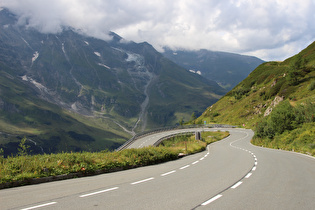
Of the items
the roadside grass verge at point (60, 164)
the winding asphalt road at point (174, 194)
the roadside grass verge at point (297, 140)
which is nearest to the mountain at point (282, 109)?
the roadside grass verge at point (297, 140)

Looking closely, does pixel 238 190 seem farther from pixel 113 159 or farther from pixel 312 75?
pixel 312 75

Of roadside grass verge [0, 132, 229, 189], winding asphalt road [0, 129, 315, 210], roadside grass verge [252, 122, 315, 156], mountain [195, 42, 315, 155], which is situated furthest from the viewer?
mountain [195, 42, 315, 155]

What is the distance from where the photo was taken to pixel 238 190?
838 cm

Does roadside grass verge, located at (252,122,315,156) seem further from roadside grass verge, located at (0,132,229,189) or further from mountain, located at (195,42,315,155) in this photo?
roadside grass verge, located at (0,132,229,189)

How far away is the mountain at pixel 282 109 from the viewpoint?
96.0 feet

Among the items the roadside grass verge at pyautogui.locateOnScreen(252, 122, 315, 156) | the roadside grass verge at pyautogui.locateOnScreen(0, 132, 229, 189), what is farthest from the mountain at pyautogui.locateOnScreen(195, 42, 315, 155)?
the roadside grass verge at pyautogui.locateOnScreen(0, 132, 229, 189)

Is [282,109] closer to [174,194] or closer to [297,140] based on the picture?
[297,140]

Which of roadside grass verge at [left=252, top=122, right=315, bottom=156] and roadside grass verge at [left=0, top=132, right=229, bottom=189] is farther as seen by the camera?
roadside grass verge at [left=252, top=122, right=315, bottom=156]

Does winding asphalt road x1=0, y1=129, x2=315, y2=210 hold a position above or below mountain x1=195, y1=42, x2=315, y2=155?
below

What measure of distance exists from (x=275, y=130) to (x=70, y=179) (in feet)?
105

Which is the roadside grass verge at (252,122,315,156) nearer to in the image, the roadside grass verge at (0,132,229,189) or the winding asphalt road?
the winding asphalt road

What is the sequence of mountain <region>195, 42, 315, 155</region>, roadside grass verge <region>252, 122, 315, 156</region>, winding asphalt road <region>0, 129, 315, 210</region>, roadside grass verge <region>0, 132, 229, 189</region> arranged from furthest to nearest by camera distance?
mountain <region>195, 42, 315, 155</region>
roadside grass verge <region>252, 122, 315, 156</region>
roadside grass verge <region>0, 132, 229, 189</region>
winding asphalt road <region>0, 129, 315, 210</region>

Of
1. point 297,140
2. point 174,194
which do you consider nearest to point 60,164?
point 174,194

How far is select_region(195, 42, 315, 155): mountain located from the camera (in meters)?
29.3
